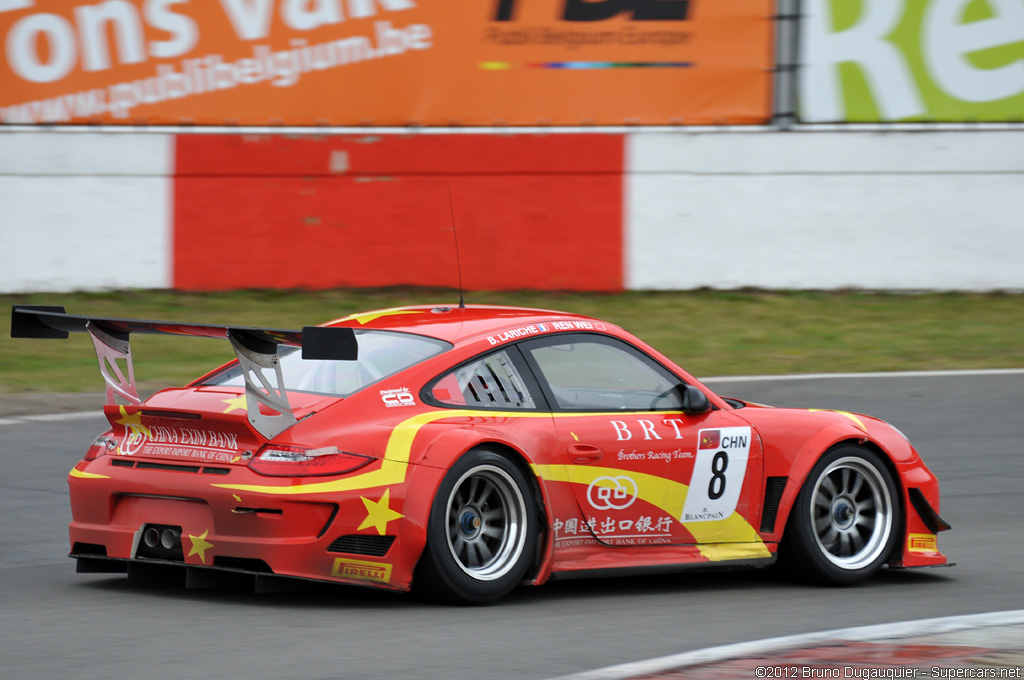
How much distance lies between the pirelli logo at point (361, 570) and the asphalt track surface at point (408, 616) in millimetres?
156

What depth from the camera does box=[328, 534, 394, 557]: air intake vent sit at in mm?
5652

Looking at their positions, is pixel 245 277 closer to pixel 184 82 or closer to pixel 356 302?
pixel 356 302

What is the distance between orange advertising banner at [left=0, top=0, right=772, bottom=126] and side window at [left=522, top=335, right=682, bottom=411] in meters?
12.3

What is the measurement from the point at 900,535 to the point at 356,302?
11.7 metres

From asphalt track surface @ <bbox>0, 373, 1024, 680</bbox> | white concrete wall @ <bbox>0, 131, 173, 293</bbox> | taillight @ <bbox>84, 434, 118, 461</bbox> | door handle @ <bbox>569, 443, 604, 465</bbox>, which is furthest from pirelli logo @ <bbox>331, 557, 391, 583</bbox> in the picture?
white concrete wall @ <bbox>0, 131, 173, 293</bbox>

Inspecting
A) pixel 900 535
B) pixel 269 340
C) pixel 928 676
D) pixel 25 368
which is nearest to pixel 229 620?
pixel 269 340

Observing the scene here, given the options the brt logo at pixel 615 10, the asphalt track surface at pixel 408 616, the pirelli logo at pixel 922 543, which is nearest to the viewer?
the asphalt track surface at pixel 408 616

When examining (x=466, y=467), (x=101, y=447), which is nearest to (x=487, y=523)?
(x=466, y=467)

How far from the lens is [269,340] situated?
18.6ft

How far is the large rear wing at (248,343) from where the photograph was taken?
5.49m

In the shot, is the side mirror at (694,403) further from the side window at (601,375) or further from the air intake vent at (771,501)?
the air intake vent at (771,501)

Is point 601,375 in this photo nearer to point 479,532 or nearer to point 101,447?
point 479,532

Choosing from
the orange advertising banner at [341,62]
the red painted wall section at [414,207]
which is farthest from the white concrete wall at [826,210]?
the orange advertising banner at [341,62]

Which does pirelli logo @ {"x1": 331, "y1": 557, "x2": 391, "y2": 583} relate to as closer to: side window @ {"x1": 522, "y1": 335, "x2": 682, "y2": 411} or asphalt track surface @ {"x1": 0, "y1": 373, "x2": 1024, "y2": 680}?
asphalt track surface @ {"x1": 0, "y1": 373, "x2": 1024, "y2": 680}
